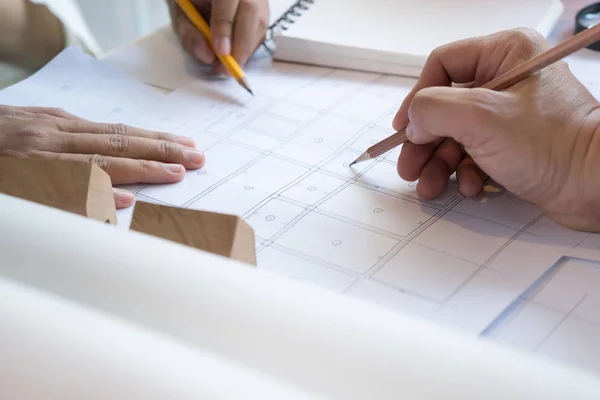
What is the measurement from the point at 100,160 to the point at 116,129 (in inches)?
2.9

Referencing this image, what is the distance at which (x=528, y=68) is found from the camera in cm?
68

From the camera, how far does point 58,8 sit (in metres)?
1.21

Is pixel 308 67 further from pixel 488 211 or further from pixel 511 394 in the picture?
pixel 511 394

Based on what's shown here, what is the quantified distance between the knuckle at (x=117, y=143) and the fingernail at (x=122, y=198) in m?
0.10

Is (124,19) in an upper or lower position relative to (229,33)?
lower

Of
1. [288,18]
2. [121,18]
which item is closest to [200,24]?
[288,18]

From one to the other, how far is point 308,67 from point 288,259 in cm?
50

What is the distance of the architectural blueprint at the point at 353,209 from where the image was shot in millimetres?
607

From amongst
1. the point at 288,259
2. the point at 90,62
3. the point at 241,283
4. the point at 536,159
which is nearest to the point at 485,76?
the point at 536,159

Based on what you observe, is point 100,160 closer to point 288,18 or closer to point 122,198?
point 122,198

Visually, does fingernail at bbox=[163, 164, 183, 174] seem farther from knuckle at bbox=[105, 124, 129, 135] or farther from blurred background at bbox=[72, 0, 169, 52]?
blurred background at bbox=[72, 0, 169, 52]

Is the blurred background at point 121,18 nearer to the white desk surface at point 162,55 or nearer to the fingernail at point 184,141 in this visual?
the white desk surface at point 162,55

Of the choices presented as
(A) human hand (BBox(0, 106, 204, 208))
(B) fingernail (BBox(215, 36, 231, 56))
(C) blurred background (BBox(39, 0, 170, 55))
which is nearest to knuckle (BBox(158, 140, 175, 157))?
(A) human hand (BBox(0, 106, 204, 208))

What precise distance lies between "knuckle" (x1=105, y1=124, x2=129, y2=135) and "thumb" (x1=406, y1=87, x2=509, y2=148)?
1.23 feet
